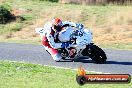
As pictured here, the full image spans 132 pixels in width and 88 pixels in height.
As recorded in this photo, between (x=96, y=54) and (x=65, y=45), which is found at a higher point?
(x=65, y=45)

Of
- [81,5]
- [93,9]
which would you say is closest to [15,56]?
[93,9]

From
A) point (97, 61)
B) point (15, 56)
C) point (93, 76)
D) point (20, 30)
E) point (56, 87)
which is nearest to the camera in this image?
point (93, 76)

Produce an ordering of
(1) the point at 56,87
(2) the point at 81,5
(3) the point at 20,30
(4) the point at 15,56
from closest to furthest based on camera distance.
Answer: (1) the point at 56,87 → (4) the point at 15,56 → (3) the point at 20,30 → (2) the point at 81,5

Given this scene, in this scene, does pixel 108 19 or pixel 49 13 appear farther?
pixel 49 13

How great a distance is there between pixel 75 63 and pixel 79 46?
0.61 meters

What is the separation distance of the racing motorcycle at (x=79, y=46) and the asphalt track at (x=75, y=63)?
0.87 ft

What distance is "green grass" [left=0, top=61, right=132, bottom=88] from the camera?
1156cm

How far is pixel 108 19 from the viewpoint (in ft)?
112

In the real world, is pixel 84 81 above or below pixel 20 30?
above

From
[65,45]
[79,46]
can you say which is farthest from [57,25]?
[79,46]

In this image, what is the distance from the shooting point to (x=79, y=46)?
57.0 ft

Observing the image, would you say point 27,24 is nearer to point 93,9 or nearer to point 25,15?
point 25,15

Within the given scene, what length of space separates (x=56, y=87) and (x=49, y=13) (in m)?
26.1

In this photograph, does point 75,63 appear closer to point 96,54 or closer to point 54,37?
point 96,54
